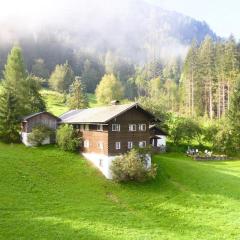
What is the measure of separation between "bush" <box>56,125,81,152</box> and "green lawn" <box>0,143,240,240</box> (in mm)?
1434

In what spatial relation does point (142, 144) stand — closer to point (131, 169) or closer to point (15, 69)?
point (131, 169)

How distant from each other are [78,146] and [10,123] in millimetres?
12695

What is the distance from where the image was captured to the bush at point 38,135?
64.4 meters

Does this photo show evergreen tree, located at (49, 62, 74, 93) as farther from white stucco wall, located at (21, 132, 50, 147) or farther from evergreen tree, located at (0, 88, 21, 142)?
white stucco wall, located at (21, 132, 50, 147)

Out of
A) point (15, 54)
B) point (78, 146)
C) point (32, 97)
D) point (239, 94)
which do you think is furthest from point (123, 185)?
point (15, 54)

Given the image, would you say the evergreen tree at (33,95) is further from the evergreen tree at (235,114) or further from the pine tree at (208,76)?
the pine tree at (208,76)

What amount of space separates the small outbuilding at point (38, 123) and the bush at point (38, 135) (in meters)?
0.88

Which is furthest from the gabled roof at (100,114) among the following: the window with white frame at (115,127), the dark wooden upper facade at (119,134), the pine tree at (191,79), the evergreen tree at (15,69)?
the pine tree at (191,79)

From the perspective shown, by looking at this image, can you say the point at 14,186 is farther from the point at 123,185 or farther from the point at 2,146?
the point at 2,146

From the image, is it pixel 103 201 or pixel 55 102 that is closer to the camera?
pixel 103 201

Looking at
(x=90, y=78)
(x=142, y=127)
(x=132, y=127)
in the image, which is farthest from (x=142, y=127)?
(x=90, y=78)

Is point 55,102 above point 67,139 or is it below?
above

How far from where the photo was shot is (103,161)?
5675 cm

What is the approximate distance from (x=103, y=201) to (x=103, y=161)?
33.2 feet
